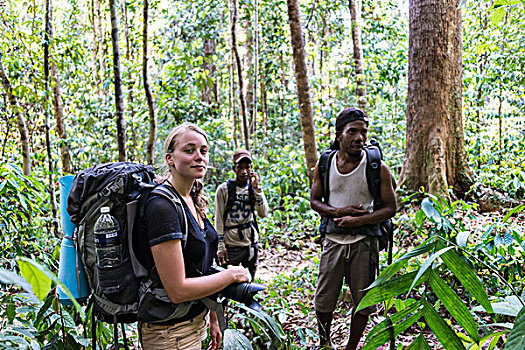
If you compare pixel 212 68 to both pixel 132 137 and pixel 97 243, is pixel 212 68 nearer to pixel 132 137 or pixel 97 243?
pixel 132 137

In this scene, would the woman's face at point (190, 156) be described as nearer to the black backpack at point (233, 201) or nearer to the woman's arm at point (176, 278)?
the woman's arm at point (176, 278)

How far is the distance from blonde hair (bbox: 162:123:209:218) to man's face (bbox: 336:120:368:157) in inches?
65.5

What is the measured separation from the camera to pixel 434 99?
6852mm

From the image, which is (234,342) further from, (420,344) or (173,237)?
(173,237)

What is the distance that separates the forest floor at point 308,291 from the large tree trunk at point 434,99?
984mm

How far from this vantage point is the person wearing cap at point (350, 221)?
365cm

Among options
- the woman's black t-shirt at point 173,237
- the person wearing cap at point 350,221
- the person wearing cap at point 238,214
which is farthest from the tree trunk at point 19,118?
the woman's black t-shirt at point 173,237

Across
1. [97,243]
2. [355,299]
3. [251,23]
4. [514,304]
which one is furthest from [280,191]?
[514,304]

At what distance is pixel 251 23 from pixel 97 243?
1200cm

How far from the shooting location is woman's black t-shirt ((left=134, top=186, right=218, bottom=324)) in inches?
78.9

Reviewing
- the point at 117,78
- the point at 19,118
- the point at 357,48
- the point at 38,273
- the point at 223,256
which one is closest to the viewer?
the point at 38,273

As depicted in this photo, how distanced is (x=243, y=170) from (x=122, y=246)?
9.94 feet

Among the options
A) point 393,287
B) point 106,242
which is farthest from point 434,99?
point 393,287

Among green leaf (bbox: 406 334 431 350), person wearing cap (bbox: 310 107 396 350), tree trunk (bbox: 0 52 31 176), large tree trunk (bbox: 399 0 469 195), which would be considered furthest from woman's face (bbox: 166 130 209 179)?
large tree trunk (bbox: 399 0 469 195)
